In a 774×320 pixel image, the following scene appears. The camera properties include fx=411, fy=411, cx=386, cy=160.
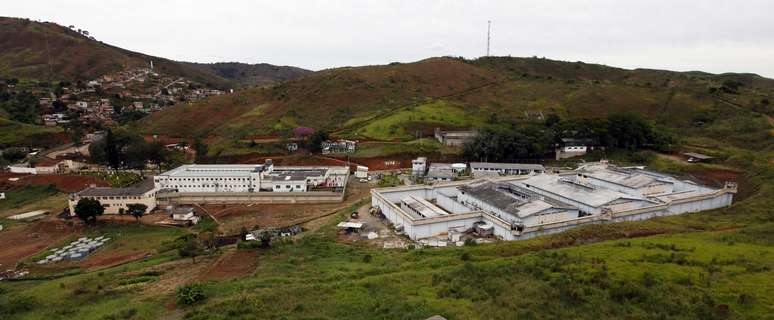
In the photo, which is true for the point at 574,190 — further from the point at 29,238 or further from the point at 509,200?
the point at 29,238

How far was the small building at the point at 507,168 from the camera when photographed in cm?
4916

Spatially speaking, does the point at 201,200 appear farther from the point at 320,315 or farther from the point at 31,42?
the point at 31,42

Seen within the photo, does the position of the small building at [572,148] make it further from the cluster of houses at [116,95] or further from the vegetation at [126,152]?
the cluster of houses at [116,95]

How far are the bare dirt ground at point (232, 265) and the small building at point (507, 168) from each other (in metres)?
30.6

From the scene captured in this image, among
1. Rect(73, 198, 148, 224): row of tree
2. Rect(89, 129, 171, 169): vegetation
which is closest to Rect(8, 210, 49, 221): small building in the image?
Rect(73, 198, 148, 224): row of tree

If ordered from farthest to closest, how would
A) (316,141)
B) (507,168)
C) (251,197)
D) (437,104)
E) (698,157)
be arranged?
(437,104) < (316,141) < (507,168) < (698,157) < (251,197)

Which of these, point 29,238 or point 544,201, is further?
point 29,238

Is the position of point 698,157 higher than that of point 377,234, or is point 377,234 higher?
point 698,157

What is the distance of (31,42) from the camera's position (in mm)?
124438

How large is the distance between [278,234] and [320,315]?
17.6m

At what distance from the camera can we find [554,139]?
54.1m

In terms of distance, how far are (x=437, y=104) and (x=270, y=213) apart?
45002 millimetres

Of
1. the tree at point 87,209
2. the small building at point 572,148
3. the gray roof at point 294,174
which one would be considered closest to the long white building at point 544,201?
the small building at point 572,148

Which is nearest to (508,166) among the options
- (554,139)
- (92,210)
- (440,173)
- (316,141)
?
(440,173)
